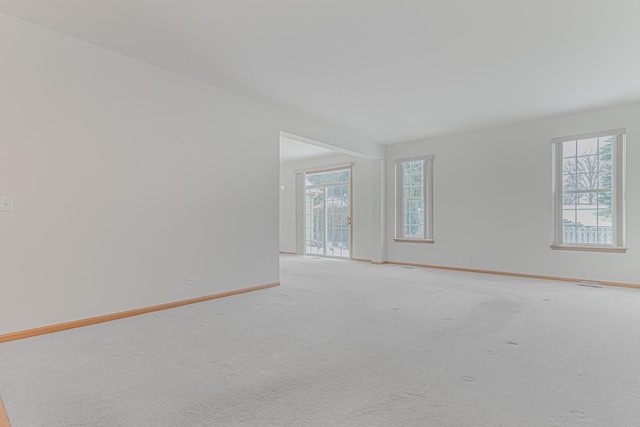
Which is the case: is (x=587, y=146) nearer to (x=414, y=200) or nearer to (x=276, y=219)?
(x=414, y=200)

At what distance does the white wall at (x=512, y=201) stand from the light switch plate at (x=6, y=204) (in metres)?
6.57

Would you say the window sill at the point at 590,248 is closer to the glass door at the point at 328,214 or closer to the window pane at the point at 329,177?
the glass door at the point at 328,214

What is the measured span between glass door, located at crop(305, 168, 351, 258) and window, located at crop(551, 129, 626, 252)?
4.50 metres

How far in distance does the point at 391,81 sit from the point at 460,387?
3.45m

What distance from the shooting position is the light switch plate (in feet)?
9.29

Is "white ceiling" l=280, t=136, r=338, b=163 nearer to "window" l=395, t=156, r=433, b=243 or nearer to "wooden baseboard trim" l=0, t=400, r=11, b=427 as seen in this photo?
"window" l=395, t=156, r=433, b=243

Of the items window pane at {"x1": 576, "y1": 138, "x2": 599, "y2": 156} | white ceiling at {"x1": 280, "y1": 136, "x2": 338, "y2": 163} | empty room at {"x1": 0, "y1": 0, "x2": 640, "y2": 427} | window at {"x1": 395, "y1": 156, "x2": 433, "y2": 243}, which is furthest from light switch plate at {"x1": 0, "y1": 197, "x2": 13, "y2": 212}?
window pane at {"x1": 576, "y1": 138, "x2": 599, "y2": 156}

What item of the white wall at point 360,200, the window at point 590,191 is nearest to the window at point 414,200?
the white wall at point 360,200

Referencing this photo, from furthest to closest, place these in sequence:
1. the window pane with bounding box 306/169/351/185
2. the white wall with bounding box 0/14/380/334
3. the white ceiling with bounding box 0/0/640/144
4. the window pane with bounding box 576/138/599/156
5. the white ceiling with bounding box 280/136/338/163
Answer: the window pane with bounding box 306/169/351/185
the white ceiling with bounding box 280/136/338/163
the window pane with bounding box 576/138/599/156
the white wall with bounding box 0/14/380/334
the white ceiling with bounding box 0/0/640/144

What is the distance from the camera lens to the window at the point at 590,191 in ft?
17.2

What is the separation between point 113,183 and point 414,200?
5799 millimetres

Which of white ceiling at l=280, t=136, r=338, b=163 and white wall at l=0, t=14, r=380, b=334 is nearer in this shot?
white wall at l=0, t=14, r=380, b=334

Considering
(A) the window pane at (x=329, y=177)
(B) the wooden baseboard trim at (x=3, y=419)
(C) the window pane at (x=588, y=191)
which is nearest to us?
(B) the wooden baseboard trim at (x=3, y=419)

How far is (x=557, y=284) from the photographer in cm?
531
